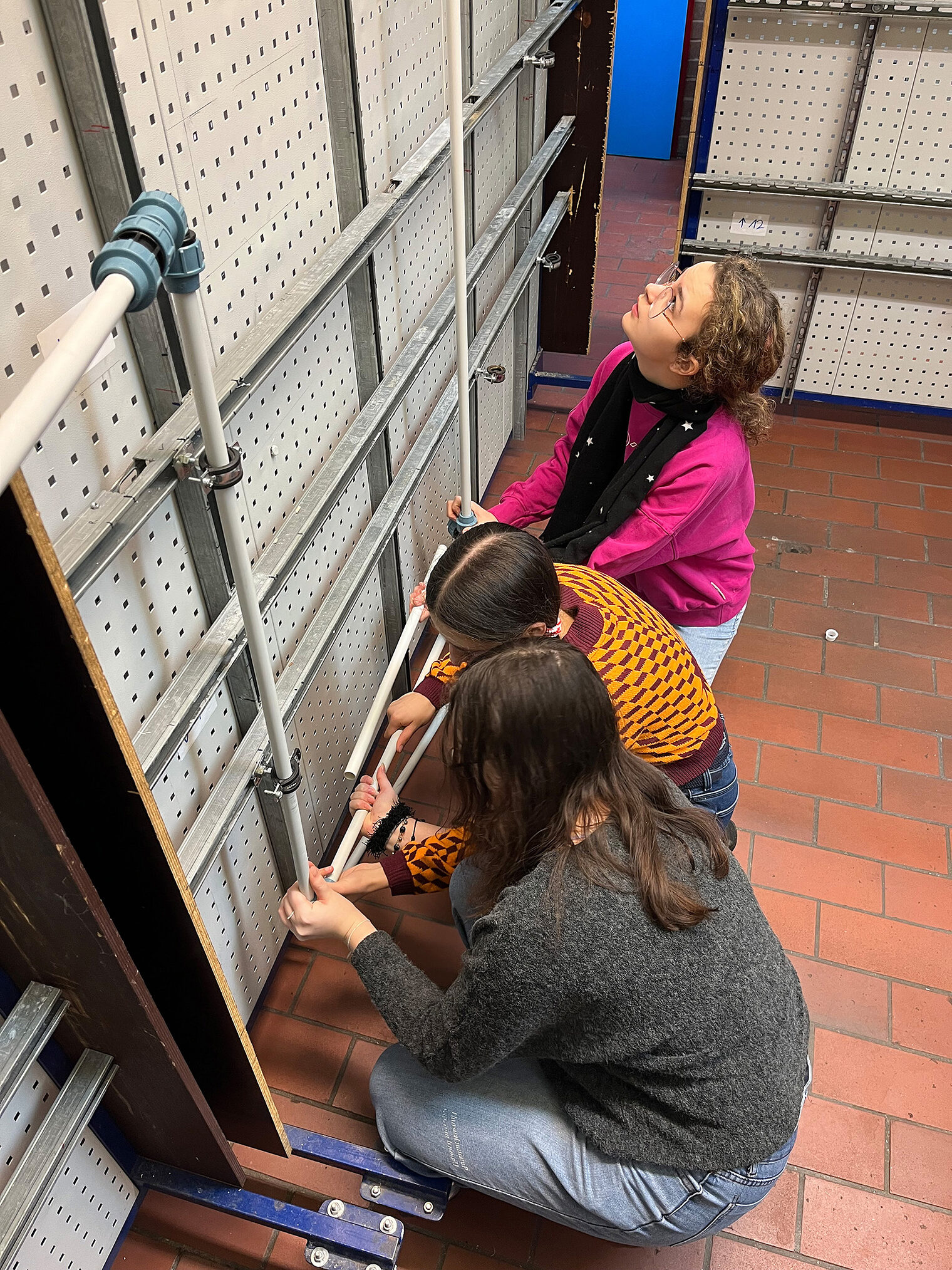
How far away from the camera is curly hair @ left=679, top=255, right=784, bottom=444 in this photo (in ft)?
6.13

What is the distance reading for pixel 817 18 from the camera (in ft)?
10.2

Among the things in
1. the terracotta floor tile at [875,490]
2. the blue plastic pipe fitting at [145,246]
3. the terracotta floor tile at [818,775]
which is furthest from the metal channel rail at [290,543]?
the terracotta floor tile at [875,490]

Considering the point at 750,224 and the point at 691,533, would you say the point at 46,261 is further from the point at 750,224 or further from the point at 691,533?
the point at 750,224

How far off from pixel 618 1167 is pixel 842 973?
92cm

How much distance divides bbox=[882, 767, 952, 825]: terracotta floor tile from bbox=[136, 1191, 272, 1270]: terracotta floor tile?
172 centimetres

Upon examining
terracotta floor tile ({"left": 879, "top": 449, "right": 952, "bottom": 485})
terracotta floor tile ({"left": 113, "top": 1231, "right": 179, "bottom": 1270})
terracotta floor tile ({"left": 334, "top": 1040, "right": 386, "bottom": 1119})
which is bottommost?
terracotta floor tile ({"left": 879, "top": 449, "right": 952, "bottom": 485})

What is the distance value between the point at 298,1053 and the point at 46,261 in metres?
1.58

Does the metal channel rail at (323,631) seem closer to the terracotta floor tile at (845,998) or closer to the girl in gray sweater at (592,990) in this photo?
the girl in gray sweater at (592,990)

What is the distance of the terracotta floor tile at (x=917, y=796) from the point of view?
244 centimetres

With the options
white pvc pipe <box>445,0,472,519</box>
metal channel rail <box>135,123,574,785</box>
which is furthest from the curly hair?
metal channel rail <box>135,123,574,785</box>

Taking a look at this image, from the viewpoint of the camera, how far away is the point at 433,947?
2.15 metres

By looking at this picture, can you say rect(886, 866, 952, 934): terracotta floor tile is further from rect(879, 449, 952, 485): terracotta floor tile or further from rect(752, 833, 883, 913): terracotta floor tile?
rect(879, 449, 952, 485): terracotta floor tile

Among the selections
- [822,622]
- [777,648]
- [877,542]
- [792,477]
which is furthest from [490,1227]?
[792,477]

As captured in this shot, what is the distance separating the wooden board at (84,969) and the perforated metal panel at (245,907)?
309 mm
